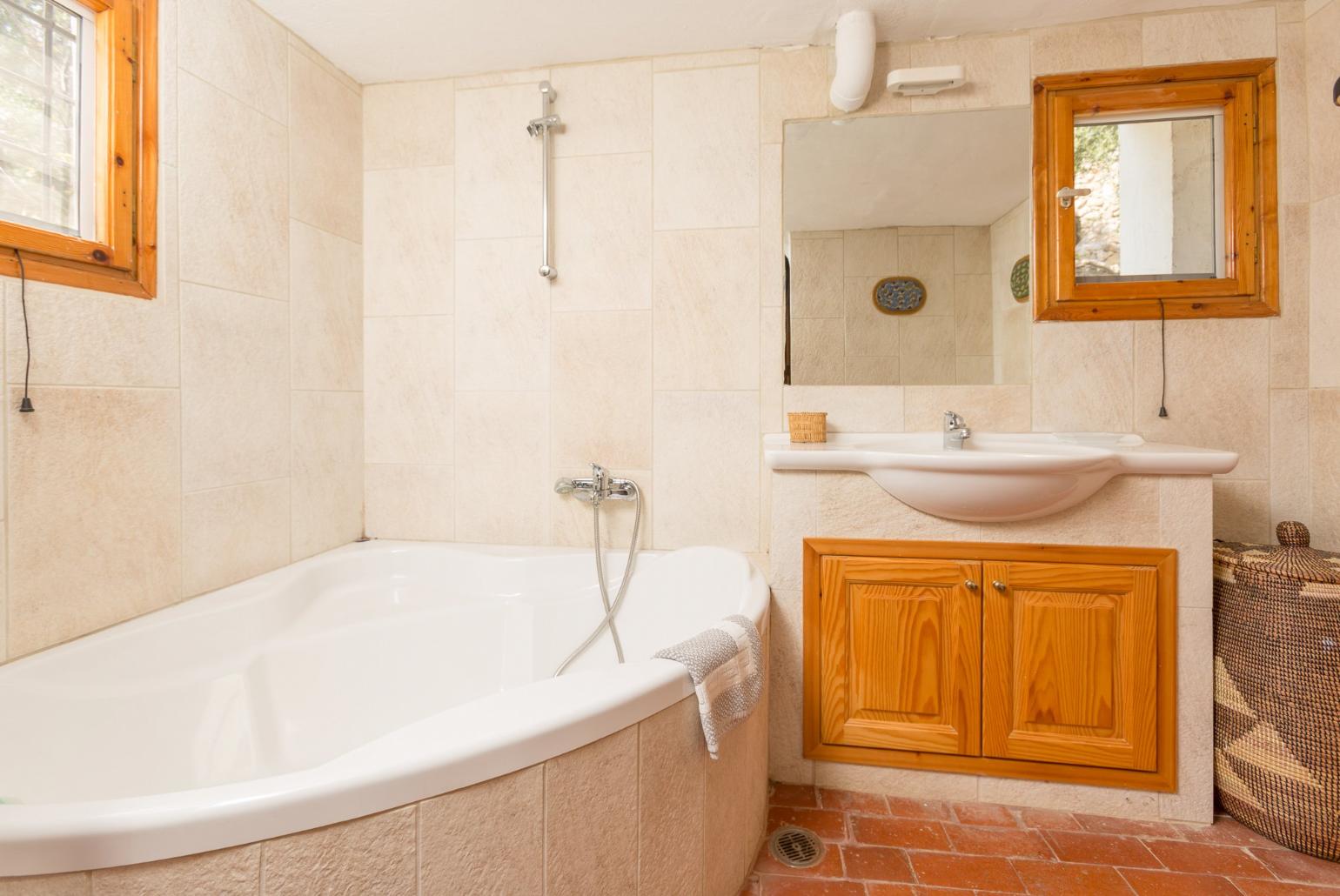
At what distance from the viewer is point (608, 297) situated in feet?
6.51

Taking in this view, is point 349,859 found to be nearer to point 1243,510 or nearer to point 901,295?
point 901,295

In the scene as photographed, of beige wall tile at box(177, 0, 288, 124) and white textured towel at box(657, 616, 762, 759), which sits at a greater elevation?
beige wall tile at box(177, 0, 288, 124)

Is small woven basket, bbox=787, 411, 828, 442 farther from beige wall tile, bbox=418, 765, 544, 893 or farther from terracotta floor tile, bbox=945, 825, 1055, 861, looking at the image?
beige wall tile, bbox=418, 765, 544, 893

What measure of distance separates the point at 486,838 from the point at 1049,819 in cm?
140

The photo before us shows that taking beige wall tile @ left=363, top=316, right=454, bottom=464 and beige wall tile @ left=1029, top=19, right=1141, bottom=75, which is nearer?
beige wall tile @ left=1029, top=19, right=1141, bottom=75

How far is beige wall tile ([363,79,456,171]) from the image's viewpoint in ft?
6.73

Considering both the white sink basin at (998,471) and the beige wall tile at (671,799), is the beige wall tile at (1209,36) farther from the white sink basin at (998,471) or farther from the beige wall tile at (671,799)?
the beige wall tile at (671,799)

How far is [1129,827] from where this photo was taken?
1.44 m

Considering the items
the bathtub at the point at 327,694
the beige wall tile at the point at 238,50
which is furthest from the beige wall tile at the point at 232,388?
the beige wall tile at the point at 238,50

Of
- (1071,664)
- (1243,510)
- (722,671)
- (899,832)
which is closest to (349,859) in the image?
(722,671)

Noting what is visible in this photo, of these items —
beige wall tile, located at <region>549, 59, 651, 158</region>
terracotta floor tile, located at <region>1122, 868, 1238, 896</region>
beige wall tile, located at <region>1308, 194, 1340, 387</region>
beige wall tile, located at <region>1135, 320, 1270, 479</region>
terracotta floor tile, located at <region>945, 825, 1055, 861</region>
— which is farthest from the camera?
Answer: beige wall tile, located at <region>549, 59, 651, 158</region>

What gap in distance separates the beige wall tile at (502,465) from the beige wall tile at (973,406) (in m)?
1.19

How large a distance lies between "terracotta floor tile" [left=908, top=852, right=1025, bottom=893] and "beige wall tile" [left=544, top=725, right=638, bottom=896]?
2.42ft

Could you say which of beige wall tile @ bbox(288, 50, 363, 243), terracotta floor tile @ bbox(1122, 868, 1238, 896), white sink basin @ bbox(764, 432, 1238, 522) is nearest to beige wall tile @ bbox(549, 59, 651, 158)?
beige wall tile @ bbox(288, 50, 363, 243)
